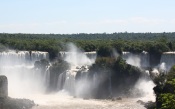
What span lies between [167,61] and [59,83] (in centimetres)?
1988

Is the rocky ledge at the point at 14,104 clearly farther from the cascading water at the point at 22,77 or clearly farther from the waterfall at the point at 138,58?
the waterfall at the point at 138,58

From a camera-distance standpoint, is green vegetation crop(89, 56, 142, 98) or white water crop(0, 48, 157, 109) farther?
green vegetation crop(89, 56, 142, 98)

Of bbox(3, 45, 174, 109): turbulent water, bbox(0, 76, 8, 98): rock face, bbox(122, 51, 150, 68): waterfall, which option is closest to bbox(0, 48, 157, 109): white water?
bbox(3, 45, 174, 109): turbulent water

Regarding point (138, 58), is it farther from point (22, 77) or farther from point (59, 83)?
point (22, 77)

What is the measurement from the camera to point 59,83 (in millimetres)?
57031

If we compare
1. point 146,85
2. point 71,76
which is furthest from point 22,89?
point 146,85

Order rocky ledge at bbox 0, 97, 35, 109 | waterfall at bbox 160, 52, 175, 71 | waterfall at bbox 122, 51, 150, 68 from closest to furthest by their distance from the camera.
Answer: rocky ledge at bbox 0, 97, 35, 109
waterfall at bbox 160, 52, 175, 71
waterfall at bbox 122, 51, 150, 68

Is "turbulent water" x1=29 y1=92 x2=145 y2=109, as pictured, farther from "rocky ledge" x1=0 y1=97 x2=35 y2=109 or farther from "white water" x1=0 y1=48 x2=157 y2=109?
"rocky ledge" x1=0 y1=97 x2=35 y2=109

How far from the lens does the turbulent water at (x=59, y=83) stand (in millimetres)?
46844

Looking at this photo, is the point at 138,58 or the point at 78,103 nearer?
the point at 78,103

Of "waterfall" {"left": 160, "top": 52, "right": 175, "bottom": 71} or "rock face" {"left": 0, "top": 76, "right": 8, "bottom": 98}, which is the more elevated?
"waterfall" {"left": 160, "top": 52, "right": 175, "bottom": 71}

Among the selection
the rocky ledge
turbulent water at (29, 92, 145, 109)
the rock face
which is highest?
the rock face

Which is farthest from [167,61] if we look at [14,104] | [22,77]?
[14,104]

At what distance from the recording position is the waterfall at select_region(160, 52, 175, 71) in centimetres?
6372
